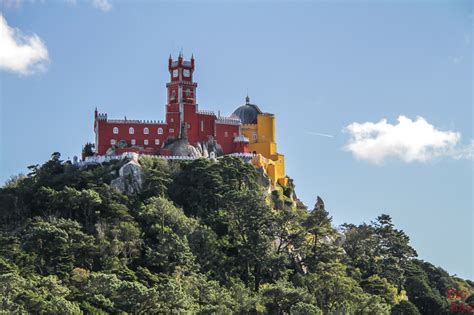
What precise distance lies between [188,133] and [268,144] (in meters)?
8.20

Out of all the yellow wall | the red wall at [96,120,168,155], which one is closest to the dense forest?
the yellow wall

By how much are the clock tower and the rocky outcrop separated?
838 centimetres

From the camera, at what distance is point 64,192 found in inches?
3000

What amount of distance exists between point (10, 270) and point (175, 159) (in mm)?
24683

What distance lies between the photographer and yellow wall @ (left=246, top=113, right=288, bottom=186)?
91188 mm

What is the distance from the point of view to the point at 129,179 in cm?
8131

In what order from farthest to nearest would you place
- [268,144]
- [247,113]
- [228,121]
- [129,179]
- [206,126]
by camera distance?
[247,113], [268,144], [228,121], [206,126], [129,179]

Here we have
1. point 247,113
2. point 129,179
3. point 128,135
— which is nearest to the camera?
point 129,179

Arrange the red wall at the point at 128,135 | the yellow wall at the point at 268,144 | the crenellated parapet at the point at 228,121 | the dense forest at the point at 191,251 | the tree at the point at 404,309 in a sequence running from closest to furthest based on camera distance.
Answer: the dense forest at the point at 191,251, the tree at the point at 404,309, the red wall at the point at 128,135, the yellow wall at the point at 268,144, the crenellated parapet at the point at 228,121

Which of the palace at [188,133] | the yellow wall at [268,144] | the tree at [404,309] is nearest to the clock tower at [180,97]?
the palace at [188,133]

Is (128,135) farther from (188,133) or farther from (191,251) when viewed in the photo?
(191,251)

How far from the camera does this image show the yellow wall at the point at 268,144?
299ft

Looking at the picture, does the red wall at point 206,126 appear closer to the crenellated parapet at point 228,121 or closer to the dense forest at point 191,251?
the crenellated parapet at point 228,121

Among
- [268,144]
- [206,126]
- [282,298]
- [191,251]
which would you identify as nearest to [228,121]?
[206,126]
